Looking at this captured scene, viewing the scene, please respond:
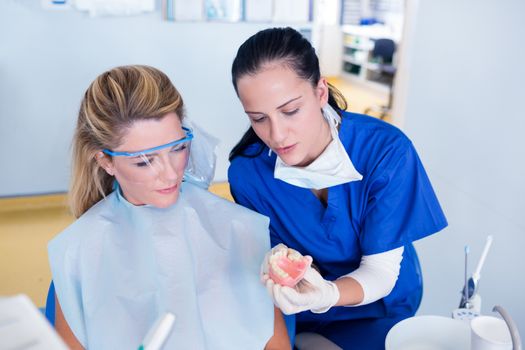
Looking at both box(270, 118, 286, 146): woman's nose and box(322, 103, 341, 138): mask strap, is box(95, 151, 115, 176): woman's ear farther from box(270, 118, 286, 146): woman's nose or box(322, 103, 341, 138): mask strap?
box(322, 103, 341, 138): mask strap

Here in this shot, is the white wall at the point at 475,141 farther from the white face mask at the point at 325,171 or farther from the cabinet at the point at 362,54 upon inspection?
the cabinet at the point at 362,54

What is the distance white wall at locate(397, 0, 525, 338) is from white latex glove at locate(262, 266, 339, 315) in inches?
43.1

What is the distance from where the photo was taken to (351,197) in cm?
133

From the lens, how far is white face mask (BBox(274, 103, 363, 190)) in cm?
129

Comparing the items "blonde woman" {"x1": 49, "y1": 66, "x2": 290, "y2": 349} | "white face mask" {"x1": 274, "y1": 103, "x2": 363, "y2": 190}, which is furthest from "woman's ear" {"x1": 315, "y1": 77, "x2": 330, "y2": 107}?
"blonde woman" {"x1": 49, "y1": 66, "x2": 290, "y2": 349}

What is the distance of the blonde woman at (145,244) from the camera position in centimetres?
116

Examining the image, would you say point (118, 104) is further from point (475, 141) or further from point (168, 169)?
point (475, 141)

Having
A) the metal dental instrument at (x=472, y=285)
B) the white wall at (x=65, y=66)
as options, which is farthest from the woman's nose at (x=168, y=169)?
the white wall at (x=65, y=66)

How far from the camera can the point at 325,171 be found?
51.3 inches

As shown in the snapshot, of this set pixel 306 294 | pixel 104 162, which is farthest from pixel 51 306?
pixel 306 294

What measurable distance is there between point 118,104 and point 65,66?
1.98 meters

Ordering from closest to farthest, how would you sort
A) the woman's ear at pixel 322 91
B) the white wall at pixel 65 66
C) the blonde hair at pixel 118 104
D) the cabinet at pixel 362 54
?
the blonde hair at pixel 118 104, the woman's ear at pixel 322 91, the white wall at pixel 65 66, the cabinet at pixel 362 54

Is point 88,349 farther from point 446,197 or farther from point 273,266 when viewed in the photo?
point 446,197

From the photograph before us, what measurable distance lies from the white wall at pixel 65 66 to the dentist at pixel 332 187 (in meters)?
1.80
